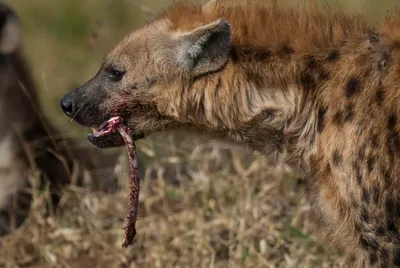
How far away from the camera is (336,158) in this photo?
12.9ft

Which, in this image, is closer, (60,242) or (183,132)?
(183,132)

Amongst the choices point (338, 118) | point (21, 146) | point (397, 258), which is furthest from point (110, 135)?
point (21, 146)

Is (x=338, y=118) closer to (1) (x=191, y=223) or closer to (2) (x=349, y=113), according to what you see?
(2) (x=349, y=113)

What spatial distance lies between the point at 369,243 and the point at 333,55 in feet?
2.40

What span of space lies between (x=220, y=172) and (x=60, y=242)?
3.02 feet

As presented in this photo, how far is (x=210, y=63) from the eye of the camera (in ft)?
13.4

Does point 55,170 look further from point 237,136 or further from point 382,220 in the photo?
point 382,220

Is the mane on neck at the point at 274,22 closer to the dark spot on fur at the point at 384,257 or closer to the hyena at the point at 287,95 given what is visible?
the hyena at the point at 287,95

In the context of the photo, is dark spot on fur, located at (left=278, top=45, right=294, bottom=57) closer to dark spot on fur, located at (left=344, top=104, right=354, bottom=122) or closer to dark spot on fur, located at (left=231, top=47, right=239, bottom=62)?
dark spot on fur, located at (left=231, top=47, right=239, bottom=62)

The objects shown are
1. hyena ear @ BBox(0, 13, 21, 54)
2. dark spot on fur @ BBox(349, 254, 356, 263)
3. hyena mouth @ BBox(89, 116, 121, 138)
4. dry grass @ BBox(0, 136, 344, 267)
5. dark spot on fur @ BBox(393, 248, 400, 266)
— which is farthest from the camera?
hyena ear @ BBox(0, 13, 21, 54)

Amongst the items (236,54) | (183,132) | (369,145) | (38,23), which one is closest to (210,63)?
(236,54)

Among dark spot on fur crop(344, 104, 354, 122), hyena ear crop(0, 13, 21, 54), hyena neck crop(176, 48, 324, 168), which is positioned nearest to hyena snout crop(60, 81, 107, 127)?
hyena neck crop(176, 48, 324, 168)

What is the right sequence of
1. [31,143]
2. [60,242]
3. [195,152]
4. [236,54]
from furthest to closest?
[31,143]
[195,152]
[60,242]
[236,54]

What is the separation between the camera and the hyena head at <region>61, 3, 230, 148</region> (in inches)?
163
